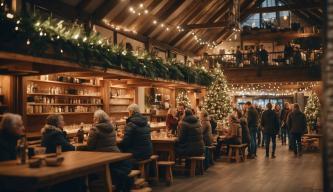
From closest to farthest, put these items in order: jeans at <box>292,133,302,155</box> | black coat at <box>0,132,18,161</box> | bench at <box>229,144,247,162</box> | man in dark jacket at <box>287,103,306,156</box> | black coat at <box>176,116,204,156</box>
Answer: black coat at <box>0,132,18,161</box>, black coat at <box>176,116,204,156</box>, bench at <box>229,144,247,162</box>, man in dark jacket at <box>287,103,306,156</box>, jeans at <box>292,133,302,155</box>

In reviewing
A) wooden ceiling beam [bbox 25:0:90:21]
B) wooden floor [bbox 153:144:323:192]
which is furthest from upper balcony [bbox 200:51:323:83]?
wooden floor [bbox 153:144:323:192]

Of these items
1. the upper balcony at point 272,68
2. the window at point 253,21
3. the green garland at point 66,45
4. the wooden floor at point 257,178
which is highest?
the window at point 253,21

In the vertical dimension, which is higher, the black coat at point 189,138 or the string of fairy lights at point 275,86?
the string of fairy lights at point 275,86

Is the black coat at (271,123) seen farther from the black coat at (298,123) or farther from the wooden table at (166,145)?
the wooden table at (166,145)

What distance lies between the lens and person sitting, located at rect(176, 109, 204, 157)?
8.20 meters

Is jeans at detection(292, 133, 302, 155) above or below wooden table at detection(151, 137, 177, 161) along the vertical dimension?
below

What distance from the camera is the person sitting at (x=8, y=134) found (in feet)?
14.6

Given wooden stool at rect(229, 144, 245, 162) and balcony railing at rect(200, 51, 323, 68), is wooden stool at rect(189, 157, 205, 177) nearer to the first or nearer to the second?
wooden stool at rect(229, 144, 245, 162)

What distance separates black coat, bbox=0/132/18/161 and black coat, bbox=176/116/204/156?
4.16 m

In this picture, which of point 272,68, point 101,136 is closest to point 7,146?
point 101,136

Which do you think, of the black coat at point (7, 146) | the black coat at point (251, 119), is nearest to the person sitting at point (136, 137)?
the black coat at point (7, 146)

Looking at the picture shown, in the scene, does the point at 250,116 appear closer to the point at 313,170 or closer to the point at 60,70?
the point at 313,170

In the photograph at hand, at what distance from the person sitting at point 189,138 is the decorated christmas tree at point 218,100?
6834mm

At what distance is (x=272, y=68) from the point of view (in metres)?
18.5
